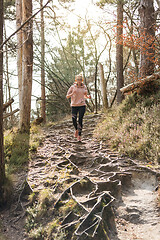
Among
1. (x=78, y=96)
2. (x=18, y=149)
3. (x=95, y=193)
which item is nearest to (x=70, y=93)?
Answer: (x=78, y=96)

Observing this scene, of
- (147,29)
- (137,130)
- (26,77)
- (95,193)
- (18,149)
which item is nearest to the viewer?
(95,193)

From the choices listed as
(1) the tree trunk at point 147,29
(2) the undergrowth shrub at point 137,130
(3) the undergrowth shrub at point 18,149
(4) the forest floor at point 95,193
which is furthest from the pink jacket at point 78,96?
(1) the tree trunk at point 147,29

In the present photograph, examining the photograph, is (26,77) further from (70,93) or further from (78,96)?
(78,96)

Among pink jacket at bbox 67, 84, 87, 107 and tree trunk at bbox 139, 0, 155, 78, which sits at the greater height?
tree trunk at bbox 139, 0, 155, 78

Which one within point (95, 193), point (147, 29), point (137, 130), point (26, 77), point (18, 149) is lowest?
point (95, 193)

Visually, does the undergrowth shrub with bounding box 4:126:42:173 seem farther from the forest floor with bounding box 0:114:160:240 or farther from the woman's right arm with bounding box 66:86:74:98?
the woman's right arm with bounding box 66:86:74:98

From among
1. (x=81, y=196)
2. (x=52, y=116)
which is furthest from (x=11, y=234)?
(x=52, y=116)

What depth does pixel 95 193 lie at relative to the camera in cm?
379

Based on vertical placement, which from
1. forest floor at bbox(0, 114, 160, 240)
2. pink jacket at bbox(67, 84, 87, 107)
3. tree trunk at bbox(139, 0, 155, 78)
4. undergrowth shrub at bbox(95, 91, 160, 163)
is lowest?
forest floor at bbox(0, 114, 160, 240)

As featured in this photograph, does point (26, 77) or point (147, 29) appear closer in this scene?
point (147, 29)

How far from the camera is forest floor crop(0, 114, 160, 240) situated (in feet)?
10.2

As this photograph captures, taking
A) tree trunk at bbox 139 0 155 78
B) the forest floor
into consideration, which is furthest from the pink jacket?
tree trunk at bbox 139 0 155 78

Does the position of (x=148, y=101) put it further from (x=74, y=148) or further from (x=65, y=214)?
(x=65, y=214)

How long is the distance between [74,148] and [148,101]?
3148mm
